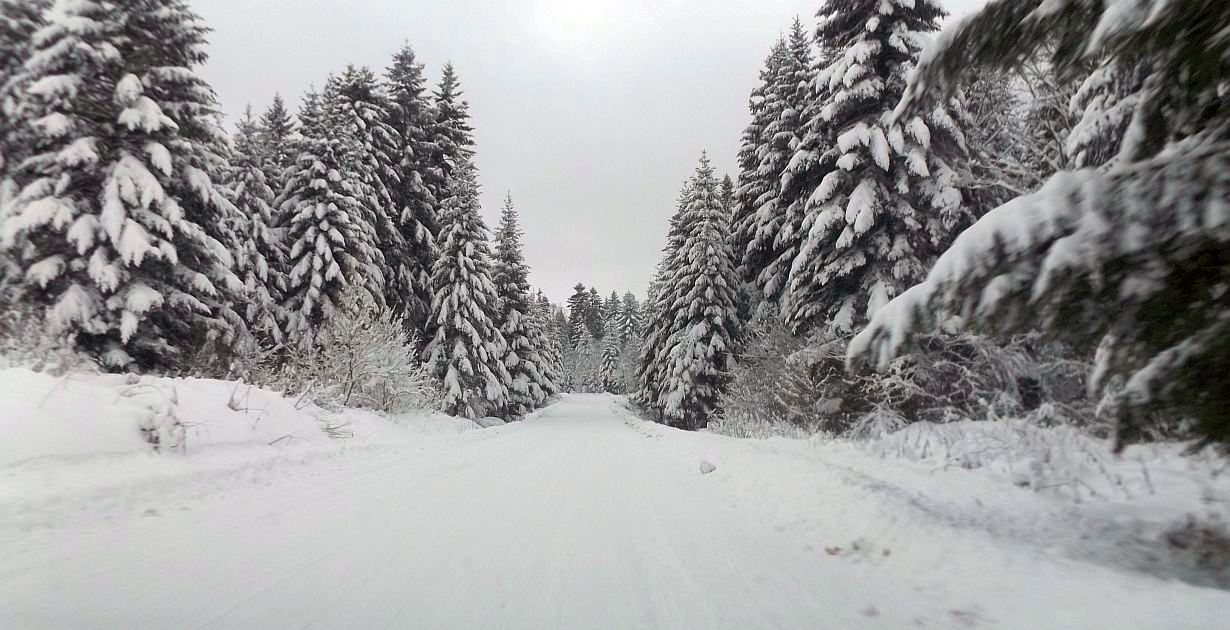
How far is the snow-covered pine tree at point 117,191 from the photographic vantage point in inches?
423

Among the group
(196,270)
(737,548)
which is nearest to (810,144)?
(737,548)

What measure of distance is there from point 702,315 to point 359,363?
13.4 meters

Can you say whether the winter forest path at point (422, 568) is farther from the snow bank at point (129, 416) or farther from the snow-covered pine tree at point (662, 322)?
the snow-covered pine tree at point (662, 322)

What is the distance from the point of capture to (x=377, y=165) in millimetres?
23141

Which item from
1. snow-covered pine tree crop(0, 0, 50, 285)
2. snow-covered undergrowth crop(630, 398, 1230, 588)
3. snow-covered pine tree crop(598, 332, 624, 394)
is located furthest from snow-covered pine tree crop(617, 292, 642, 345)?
snow-covered undergrowth crop(630, 398, 1230, 588)

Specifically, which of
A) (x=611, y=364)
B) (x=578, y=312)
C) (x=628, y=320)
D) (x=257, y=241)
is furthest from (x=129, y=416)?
(x=578, y=312)

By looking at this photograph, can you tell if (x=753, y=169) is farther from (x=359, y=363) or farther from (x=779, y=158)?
(x=359, y=363)

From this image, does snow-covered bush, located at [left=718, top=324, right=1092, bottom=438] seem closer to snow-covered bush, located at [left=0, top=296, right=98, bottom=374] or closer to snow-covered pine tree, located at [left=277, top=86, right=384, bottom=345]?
snow-covered bush, located at [left=0, top=296, right=98, bottom=374]

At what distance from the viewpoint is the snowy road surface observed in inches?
109

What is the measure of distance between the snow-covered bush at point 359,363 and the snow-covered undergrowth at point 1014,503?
11797 mm

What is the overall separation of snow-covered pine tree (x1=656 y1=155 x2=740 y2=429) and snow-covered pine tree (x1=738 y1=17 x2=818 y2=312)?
4.98 feet

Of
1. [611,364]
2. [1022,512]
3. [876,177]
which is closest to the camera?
[1022,512]

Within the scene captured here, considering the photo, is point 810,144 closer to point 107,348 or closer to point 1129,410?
point 1129,410

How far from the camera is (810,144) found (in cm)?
1536
